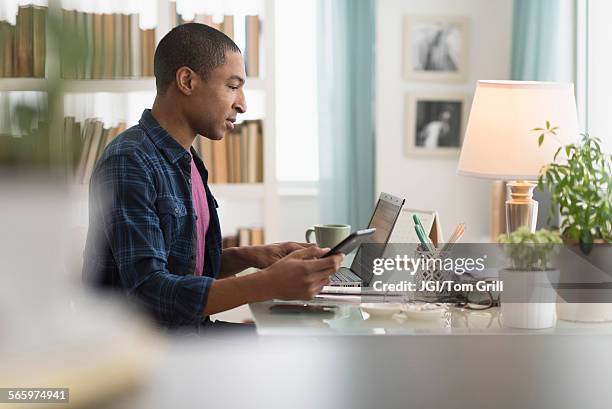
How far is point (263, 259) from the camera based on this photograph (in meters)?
2.14

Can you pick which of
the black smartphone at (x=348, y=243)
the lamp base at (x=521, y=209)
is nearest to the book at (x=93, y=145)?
the black smartphone at (x=348, y=243)

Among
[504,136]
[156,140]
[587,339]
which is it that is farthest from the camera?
[504,136]

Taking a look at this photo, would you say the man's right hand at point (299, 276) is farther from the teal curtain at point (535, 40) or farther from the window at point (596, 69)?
the teal curtain at point (535, 40)

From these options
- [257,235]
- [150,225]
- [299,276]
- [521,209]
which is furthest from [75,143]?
[257,235]

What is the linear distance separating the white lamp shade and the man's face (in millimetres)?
706

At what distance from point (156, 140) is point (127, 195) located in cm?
22

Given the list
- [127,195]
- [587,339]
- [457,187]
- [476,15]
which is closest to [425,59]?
[476,15]

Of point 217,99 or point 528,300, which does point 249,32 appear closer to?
point 217,99

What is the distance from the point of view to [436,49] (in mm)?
4930

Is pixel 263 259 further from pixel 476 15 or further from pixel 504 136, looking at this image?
pixel 476 15

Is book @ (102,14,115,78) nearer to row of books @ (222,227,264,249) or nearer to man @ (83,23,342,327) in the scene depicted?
man @ (83,23,342,327)

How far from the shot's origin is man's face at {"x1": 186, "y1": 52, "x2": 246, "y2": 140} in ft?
6.52

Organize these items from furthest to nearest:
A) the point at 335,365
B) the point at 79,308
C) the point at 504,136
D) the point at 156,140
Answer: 1. the point at 504,136
2. the point at 156,140
3. the point at 335,365
4. the point at 79,308

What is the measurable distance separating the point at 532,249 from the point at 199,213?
85cm
